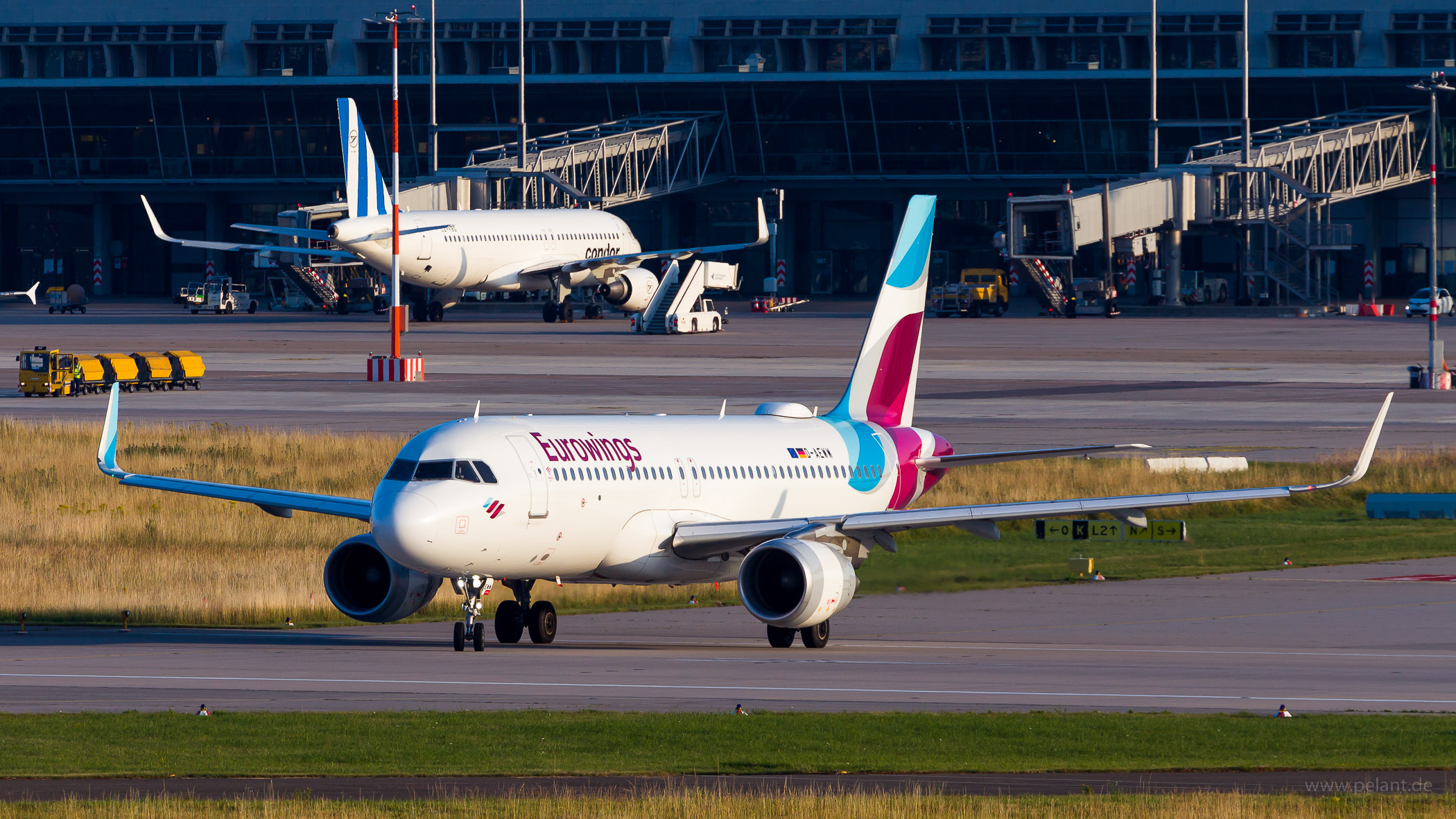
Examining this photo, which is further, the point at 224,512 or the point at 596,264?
the point at 596,264

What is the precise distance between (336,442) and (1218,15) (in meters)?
101

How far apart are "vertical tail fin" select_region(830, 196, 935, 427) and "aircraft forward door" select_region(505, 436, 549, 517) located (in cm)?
890

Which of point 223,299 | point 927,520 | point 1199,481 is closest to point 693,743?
point 927,520

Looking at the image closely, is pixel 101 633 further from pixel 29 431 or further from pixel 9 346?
pixel 9 346

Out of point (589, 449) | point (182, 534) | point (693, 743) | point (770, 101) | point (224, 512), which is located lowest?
point (693, 743)

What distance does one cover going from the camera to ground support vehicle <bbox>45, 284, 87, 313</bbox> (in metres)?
127

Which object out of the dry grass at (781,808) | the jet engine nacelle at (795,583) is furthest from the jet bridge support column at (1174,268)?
the dry grass at (781,808)

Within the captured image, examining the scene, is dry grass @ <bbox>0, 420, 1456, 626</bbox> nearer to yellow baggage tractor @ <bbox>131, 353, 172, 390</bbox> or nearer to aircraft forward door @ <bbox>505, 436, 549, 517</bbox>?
aircraft forward door @ <bbox>505, 436, 549, 517</bbox>

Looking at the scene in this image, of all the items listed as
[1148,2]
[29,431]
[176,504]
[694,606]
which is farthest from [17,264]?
[694,606]

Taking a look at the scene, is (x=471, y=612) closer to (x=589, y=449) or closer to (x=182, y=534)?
(x=589, y=449)

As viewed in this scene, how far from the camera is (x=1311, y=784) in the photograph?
58.3 ft

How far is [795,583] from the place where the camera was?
27.1 metres

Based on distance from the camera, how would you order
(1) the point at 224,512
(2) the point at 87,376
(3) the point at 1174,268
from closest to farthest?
(1) the point at 224,512 < (2) the point at 87,376 < (3) the point at 1174,268

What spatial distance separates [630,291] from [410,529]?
8707 centimetres
